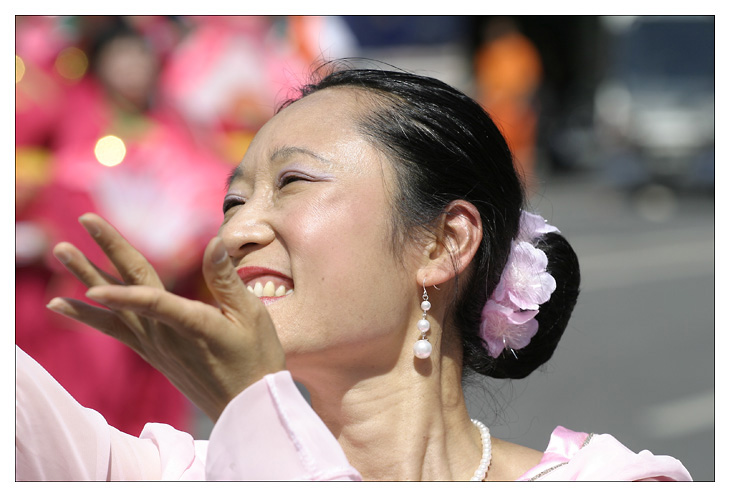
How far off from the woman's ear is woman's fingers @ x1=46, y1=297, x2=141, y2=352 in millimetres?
732

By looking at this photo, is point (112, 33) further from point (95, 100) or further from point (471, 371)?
point (471, 371)

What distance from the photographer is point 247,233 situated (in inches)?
68.5

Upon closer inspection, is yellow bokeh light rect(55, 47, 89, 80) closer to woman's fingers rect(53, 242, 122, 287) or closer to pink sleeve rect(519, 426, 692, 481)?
pink sleeve rect(519, 426, 692, 481)

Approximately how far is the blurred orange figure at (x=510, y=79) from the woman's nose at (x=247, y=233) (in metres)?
10.6

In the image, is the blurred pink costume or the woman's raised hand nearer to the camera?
the woman's raised hand

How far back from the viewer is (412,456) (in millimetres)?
1843

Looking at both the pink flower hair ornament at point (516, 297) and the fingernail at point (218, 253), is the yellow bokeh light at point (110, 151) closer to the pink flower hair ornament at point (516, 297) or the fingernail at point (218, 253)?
the pink flower hair ornament at point (516, 297)

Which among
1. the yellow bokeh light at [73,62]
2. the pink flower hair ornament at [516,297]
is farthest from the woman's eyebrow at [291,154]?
the yellow bokeh light at [73,62]

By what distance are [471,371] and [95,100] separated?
2.91 metres

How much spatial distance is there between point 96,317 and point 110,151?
3.08m

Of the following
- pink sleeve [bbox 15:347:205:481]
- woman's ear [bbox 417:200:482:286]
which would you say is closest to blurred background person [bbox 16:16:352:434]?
woman's ear [bbox 417:200:482:286]

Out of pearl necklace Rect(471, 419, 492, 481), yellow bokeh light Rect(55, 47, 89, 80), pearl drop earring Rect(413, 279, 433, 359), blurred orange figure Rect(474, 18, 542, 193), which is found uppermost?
blurred orange figure Rect(474, 18, 542, 193)

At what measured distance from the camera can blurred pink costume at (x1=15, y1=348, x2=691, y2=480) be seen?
4.46 feet
